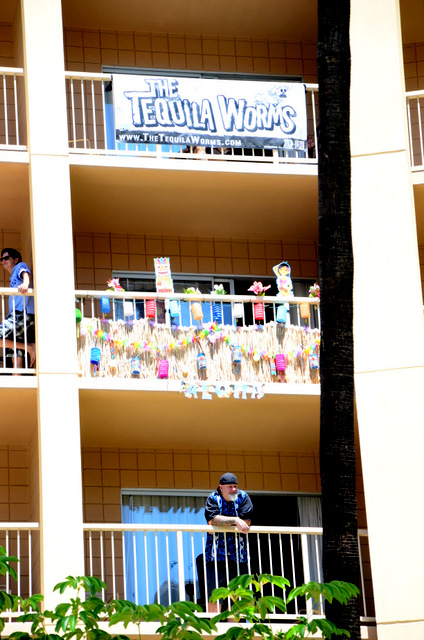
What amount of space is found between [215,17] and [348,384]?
1065 centimetres

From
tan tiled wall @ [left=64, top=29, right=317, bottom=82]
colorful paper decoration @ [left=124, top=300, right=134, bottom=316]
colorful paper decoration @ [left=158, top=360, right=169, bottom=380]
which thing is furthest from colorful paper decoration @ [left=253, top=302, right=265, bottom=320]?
tan tiled wall @ [left=64, top=29, right=317, bottom=82]

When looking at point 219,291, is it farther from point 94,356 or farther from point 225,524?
point 225,524

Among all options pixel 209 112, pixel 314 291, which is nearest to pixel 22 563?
pixel 314 291

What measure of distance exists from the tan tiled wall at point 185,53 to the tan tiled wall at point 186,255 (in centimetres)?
257

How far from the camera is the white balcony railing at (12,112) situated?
1915cm

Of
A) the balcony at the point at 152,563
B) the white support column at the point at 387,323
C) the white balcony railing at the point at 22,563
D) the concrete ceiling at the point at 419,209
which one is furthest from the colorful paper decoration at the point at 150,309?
the concrete ceiling at the point at 419,209

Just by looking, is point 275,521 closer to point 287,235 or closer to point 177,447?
point 177,447

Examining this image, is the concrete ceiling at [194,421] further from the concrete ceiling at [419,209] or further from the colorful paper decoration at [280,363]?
the concrete ceiling at [419,209]

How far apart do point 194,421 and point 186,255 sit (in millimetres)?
2749

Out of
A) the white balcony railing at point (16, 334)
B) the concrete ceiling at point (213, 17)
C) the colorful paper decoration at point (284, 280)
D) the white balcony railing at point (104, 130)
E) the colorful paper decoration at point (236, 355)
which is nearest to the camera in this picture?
the white balcony railing at point (16, 334)

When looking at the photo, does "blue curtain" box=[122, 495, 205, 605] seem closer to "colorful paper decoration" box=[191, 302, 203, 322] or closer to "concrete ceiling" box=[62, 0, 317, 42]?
"colorful paper decoration" box=[191, 302, 203, 322]

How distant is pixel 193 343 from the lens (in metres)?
18.1

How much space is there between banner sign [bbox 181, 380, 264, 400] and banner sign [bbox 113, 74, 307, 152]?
3.29 metres

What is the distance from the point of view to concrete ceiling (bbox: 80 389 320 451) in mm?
17953
